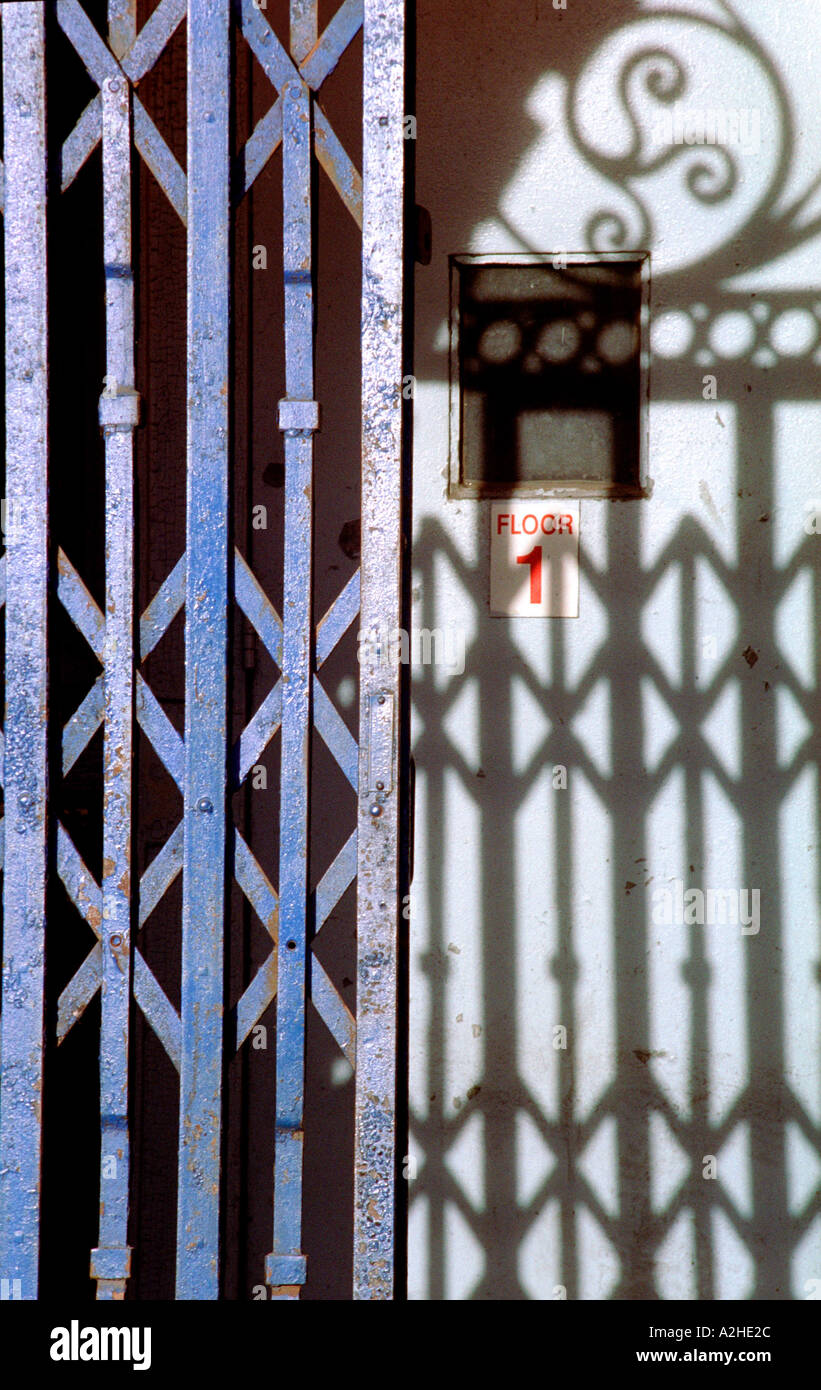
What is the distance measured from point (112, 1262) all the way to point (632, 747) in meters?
1.81

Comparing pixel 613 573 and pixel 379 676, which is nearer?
pixel 379 676

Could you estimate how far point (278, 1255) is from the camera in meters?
1.66

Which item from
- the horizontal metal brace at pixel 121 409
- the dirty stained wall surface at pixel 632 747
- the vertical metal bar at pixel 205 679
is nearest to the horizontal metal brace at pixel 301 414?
the vertical metal bar at pixel 205 679

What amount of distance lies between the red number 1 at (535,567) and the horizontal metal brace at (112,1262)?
1.87 meters

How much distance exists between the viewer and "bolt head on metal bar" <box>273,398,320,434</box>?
1.67 m

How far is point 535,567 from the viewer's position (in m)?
2.90

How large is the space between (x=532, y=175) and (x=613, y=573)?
3.62 feet

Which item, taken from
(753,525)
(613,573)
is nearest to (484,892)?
(613,573)

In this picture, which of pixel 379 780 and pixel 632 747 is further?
pixel 632 747

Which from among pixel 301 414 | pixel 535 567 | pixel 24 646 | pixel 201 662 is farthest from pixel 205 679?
pixel 535 567

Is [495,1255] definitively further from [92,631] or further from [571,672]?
[92,631]

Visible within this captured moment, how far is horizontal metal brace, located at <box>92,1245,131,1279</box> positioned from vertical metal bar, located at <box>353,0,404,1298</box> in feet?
1.21

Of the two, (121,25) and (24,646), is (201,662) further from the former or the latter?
(121,25)

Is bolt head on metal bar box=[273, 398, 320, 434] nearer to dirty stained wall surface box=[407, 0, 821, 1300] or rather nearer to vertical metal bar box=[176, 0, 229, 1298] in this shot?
vertical metal bar box=[176, 0, 229, 1298]
